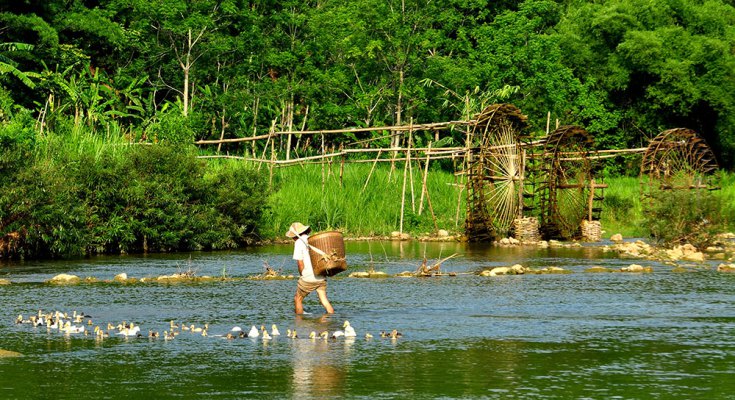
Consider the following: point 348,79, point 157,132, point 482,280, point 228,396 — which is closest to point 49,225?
point 157,132

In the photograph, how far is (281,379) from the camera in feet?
41.1

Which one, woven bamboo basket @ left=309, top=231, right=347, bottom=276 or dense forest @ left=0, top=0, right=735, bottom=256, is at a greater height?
dense forest @ left=0, top=0, right=735, bottom=256

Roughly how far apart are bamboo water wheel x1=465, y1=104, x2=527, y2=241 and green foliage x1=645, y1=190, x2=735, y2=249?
539 cm

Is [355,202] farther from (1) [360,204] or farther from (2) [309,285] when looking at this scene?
(2) [309,285]

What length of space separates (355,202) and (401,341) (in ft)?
65.6

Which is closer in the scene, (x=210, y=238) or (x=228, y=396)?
(x=228, y=396)

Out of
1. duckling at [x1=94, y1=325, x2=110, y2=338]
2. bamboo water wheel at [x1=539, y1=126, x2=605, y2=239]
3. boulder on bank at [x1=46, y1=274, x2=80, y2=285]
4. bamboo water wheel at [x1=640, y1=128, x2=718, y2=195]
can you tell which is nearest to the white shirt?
duckling at [x1=94, y1=325, x2=110, y2=338]

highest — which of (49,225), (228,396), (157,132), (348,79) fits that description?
(348,79)

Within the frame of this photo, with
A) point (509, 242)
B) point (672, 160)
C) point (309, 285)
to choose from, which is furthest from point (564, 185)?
point (309, 285)

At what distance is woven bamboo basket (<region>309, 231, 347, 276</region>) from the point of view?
17.2m

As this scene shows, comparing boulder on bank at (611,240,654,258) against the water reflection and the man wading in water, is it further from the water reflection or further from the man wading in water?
the water reflection

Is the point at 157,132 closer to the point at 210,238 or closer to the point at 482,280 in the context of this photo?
the point at 210,238

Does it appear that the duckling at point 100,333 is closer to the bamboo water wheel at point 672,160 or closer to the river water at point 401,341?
the river water at point 401,341

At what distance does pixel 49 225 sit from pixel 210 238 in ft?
15.2
